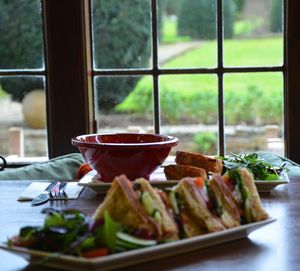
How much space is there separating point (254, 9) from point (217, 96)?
1.14 ft

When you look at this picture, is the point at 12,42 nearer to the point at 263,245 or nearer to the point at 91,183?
the point at 91,183

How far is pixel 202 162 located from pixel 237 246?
0.47 meters

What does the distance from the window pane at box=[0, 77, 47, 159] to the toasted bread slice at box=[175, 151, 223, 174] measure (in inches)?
40.0

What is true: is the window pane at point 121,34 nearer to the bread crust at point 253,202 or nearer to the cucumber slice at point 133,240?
the bread crust at point 253,202

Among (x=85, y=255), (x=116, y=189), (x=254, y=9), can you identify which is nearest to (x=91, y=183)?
(x=116, y=189)

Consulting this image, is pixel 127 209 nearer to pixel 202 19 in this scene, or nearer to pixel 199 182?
pixel 199 182

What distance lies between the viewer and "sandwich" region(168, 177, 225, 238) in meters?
1.10

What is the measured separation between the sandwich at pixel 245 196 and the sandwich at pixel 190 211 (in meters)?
0.08

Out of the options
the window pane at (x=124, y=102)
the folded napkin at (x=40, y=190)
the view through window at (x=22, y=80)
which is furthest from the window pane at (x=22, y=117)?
the folded napkin at (x=40, y=190)

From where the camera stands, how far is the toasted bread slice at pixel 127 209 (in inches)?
40.9

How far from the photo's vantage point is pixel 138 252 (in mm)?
1010

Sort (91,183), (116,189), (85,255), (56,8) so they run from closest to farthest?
(85,255), (116,189), (91,183), (56,8)

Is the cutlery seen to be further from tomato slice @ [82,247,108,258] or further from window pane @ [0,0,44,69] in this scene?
window pane @ [0,0,44,69]

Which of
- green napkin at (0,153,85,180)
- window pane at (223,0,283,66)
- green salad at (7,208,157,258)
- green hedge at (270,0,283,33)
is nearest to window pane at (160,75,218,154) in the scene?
window pane at (223,0,283,66)
